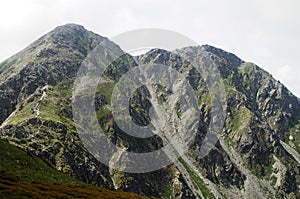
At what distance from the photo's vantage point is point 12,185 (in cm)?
4766

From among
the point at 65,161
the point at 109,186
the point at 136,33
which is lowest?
the point at 109,186

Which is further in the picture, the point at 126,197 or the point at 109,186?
the point at 109,186

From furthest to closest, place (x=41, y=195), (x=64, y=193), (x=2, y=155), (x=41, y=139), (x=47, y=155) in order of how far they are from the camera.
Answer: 1. (x=41, y=139)
2. (x=47, y=155)
3. (x=2, y=155)
4. (x=64, y=193)
5. (x=41, y=195)

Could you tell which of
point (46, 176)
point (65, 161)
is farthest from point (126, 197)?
point (65, 161)

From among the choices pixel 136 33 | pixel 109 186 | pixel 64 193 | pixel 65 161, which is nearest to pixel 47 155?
pixel 65 161

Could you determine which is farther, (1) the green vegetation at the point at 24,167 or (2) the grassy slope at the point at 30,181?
(1) the green vegetation at the point at 24,167

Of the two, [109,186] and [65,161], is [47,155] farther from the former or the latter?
[109,186]

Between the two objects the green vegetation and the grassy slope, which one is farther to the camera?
the green vegetation

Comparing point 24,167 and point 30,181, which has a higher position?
point 30,181

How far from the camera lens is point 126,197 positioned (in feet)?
232

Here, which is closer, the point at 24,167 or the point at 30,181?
the point at 30,181

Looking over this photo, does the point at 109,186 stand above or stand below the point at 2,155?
below

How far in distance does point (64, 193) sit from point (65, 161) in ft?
461

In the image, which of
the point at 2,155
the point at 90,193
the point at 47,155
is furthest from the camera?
the point at 47,155
